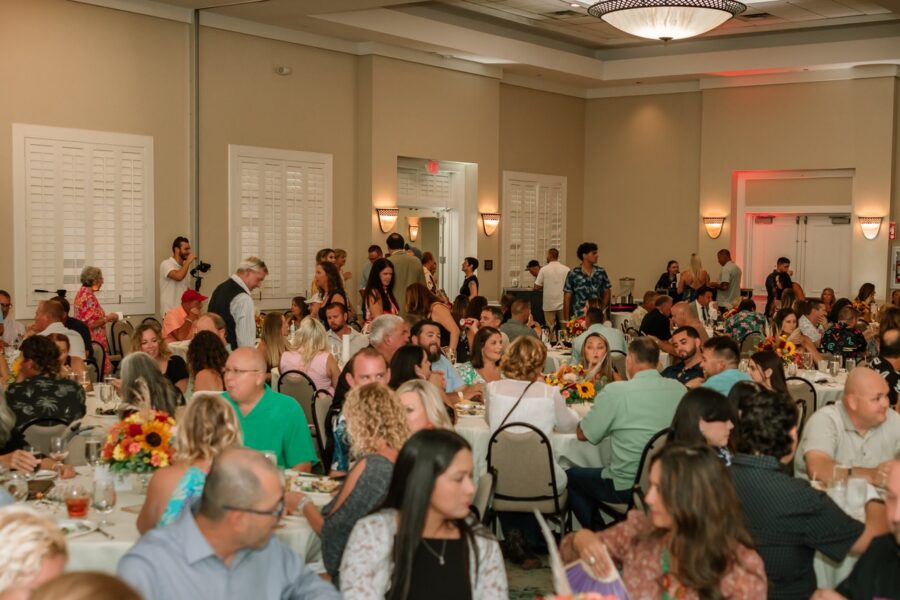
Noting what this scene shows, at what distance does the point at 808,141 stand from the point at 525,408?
1449cm

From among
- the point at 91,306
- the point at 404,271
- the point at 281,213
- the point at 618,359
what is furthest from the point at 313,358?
the point at 281,213

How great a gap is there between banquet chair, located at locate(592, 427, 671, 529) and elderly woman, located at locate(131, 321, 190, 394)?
10.7ft

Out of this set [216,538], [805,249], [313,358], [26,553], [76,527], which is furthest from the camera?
[805,249]

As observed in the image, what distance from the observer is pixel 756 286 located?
21047mm

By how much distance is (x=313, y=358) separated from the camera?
345 inches

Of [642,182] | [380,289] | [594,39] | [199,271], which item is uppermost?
[594,39]

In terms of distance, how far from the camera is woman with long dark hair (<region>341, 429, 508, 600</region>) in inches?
135

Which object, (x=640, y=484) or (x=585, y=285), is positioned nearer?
(x=640, y=484)

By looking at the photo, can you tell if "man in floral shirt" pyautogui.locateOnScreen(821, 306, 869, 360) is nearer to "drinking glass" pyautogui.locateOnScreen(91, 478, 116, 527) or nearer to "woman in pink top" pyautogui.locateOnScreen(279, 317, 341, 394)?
"woman in pink top" pyautogui.locateOnScreen(279, 317, 341, 394)

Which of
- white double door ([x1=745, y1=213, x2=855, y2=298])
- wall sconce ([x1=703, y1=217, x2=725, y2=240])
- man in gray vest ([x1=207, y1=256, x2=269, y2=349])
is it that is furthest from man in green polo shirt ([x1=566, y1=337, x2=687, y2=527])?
white double door ([x1=745, y1=213, x2=855, y2=298])

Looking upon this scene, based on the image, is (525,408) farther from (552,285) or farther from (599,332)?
(552,285)

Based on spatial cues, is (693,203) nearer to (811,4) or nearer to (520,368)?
(811,4)

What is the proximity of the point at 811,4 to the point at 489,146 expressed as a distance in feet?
18.1

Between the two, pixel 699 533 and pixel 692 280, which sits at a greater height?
pixel 692 280
